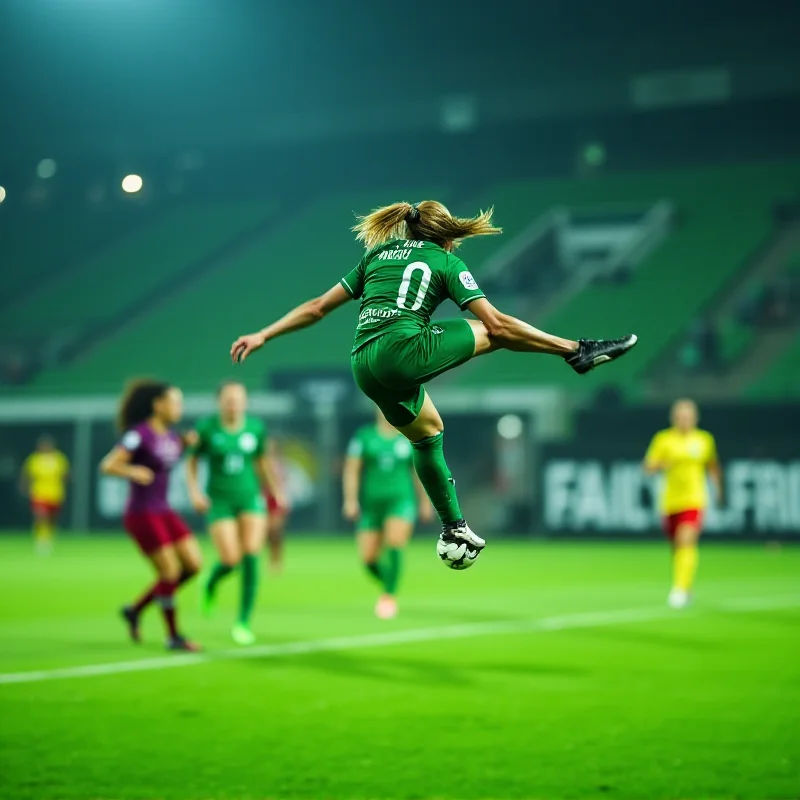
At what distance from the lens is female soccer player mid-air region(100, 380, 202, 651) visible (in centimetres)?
1226

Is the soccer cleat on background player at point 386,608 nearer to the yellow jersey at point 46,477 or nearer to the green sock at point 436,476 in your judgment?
the green sock at point 436,476

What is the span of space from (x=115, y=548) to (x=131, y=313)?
703 inches

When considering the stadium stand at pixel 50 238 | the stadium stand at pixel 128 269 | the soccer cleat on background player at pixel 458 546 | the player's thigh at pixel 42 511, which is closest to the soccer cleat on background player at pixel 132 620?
the soccer cleat on background player at pixel 458 546

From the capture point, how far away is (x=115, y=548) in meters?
30.5

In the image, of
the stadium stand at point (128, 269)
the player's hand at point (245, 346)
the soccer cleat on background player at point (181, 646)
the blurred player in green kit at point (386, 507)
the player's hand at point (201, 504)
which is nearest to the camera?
the player's hand at point (245, 346)

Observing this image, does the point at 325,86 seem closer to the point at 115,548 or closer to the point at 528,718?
the point at 115,548

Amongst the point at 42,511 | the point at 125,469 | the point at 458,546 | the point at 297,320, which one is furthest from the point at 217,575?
the point at 42,511

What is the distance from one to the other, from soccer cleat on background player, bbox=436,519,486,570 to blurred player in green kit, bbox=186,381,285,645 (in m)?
5.66

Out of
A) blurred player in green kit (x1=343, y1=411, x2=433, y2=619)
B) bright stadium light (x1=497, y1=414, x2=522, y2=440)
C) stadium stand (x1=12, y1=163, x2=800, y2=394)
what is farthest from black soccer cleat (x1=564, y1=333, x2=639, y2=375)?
stadium stand (x1=12, y1=163, x2=800, y2=394)

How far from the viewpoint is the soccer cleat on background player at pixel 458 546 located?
24.0ft

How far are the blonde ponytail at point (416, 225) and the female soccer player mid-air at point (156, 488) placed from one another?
218 inches

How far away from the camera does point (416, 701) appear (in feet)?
31.0

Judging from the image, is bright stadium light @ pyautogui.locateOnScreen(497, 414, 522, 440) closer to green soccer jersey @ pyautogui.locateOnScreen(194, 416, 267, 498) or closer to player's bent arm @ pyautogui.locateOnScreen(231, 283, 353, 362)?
green soccer jersey @ pyautogui.locateOnScreen(194, 416, 267, 498)

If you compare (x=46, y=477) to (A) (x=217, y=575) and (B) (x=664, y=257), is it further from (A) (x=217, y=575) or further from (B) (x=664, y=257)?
(B) (x=664, y=257)
